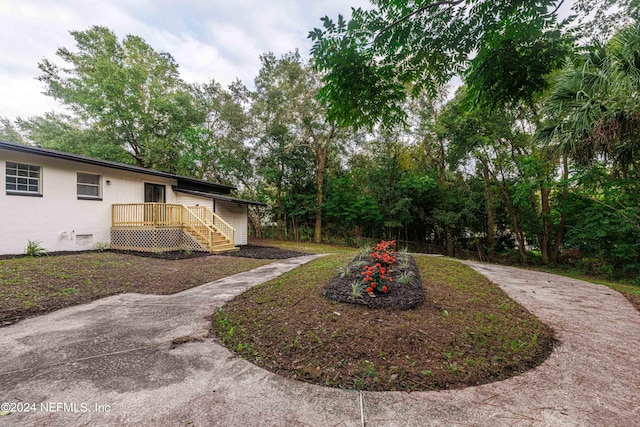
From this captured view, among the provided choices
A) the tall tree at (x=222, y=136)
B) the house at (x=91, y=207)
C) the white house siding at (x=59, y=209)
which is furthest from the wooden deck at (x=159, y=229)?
the tall tree at (x=222, y=136)

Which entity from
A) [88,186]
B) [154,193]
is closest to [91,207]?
[88,186]

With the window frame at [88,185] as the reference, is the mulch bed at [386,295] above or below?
below

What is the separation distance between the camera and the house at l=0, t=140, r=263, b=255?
7309 millimetres

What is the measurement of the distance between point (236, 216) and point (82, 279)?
29.0 ft

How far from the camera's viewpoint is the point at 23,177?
7.55 meters

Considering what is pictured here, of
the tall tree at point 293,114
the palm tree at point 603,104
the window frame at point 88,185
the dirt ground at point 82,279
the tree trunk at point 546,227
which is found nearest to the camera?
the dirt ground at point 82,279

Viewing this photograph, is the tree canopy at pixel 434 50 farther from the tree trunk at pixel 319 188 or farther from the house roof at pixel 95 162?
the tree trunk at pixel 319 188

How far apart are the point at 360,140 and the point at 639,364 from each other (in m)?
16.2

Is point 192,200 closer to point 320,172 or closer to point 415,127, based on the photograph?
point 320,172

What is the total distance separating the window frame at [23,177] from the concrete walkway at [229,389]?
7223mm

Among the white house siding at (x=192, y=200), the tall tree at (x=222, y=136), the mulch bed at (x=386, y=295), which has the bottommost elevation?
the mulch bed at (x=386, y=295)

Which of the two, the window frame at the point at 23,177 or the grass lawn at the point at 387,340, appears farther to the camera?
the window frame at the point at 23,177

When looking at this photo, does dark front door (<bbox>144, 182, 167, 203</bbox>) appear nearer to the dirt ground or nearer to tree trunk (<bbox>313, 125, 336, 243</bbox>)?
the dirt ground

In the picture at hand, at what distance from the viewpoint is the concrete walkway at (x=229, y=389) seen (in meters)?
1.51
